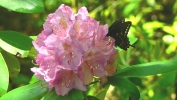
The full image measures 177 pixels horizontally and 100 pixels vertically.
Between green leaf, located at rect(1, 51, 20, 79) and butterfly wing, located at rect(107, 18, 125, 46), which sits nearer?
butterfly wing, located at rect(107, 18, 125, 46)

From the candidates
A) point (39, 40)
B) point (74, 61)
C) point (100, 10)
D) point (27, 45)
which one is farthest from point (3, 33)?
point (100, 10)

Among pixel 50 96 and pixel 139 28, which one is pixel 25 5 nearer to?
pixel 50 96

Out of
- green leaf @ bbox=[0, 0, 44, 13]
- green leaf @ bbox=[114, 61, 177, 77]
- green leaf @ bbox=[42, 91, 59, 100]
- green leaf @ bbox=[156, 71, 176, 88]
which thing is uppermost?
green leaf @ bbox=[0, 0, 44, 13]

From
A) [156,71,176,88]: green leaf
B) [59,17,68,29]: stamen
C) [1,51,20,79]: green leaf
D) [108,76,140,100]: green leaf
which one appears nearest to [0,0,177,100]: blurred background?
[156,71,176,88]: green leaf

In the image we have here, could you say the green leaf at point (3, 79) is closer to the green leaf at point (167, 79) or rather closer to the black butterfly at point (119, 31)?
the black butterfly at point (119, 31)

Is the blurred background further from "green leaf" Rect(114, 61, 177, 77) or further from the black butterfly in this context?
the black butterfly
